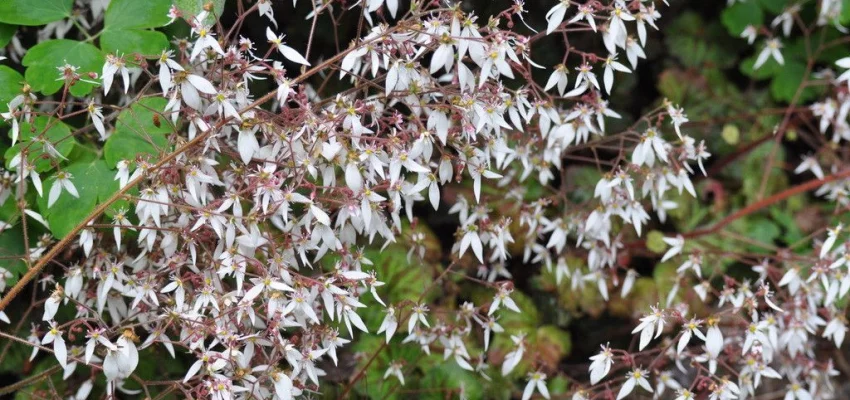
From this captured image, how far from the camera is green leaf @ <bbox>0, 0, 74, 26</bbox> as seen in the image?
65.1 inches

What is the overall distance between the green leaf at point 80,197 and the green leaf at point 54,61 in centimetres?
16

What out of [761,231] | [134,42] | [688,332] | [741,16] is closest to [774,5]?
[741,16]

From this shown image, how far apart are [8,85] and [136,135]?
26 cm

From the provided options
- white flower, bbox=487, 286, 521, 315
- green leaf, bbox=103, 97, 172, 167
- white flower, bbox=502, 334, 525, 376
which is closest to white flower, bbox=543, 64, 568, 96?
white flower, bbox=487, 286, 521, 315

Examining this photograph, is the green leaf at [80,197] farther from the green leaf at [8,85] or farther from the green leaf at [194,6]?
the green leaf at [194,6]

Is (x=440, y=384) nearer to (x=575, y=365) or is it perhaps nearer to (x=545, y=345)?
(x=545, y=345)

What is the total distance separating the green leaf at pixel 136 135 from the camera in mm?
1590

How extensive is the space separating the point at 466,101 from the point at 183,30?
73 centimetres

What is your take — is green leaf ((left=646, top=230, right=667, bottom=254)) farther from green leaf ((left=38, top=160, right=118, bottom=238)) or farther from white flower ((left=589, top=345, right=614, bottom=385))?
Result: green leaf ((left=38, top=160, right=118, bottom=238))

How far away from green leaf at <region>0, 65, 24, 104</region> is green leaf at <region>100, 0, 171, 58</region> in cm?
17

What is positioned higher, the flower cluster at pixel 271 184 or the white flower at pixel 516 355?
the flower cluster at pixel 271 184

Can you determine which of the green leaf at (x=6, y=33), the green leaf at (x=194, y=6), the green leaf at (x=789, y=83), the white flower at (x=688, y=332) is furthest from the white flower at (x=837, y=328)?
the green leaf at (x=6, y=33)

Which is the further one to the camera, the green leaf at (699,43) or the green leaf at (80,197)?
the green leaf at (699,43)

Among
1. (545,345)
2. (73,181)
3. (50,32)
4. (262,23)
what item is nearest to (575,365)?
(545,345)
